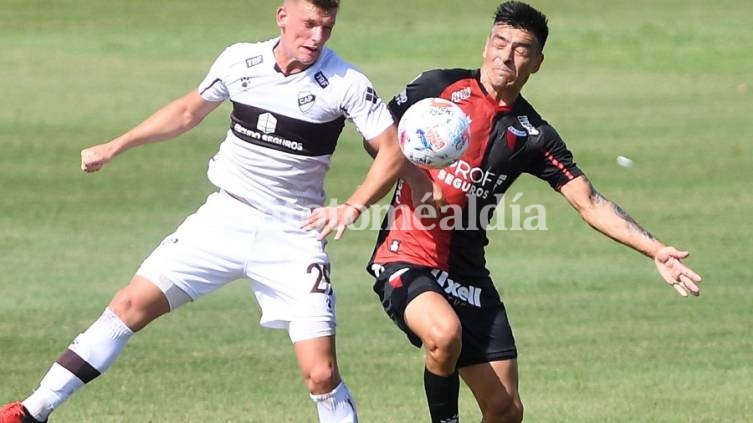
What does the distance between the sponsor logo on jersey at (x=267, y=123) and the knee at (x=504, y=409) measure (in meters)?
2.14

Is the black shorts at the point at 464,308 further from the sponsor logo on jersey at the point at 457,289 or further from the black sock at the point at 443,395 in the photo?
the black sock at the point at 443,395

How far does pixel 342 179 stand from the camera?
20.7 m

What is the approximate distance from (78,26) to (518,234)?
19.2m

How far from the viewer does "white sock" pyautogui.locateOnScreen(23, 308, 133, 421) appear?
8.58m

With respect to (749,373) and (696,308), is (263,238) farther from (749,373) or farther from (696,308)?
(696,308)

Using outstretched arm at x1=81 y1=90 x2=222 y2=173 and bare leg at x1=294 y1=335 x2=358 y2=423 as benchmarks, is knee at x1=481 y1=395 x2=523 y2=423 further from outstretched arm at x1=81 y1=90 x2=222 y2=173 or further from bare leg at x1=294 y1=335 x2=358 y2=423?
outstretched arm at x1=81 y1=90 x2=222 y2=173

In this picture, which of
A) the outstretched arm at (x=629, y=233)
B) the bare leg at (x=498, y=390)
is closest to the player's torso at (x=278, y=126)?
the bare leg at (x=498, y=390)

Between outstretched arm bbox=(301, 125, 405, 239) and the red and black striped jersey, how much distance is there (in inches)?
22.8

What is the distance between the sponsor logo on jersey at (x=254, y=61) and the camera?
349 inches

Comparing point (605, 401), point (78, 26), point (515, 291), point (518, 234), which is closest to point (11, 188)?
point (518, 234)

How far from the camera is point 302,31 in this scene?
8641mm

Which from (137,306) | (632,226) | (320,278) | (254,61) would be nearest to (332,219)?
(320,278)

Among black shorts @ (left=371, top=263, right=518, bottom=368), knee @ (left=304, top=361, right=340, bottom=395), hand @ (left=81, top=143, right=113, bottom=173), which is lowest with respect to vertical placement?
knee @ (left=304, top=361, right=340, bottom=395)

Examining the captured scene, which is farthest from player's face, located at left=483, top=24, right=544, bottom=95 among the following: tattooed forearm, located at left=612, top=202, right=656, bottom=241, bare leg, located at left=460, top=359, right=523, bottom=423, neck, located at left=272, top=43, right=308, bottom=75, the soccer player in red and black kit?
bare leg, located at left=460, top=359, right=523, bottom=423
